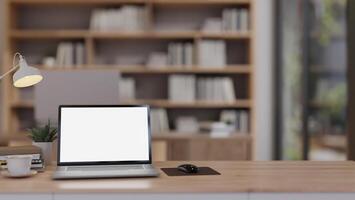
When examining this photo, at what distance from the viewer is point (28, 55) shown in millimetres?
5488

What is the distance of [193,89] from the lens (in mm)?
5367

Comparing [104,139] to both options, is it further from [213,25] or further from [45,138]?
[213,25]

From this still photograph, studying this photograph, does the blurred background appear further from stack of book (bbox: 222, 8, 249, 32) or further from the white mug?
the white mug

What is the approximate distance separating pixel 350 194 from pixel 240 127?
3495 mm

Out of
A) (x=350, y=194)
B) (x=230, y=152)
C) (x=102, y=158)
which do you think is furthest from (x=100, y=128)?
(x=230, y=152)

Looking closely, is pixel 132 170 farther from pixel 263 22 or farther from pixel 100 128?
pixel 263 22

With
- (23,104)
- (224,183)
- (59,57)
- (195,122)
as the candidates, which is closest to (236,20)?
(195,122)

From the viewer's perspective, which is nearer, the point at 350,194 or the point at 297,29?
the point at 350,194

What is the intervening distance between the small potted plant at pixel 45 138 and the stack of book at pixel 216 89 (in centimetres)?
309

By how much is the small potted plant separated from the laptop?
0.60 ft

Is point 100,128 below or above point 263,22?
below

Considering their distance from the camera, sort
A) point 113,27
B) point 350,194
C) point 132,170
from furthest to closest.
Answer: point 113,27 → point 132,170 → point 350,194

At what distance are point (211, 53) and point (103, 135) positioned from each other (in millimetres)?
3201

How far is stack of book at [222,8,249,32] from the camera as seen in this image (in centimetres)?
530
